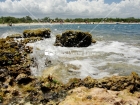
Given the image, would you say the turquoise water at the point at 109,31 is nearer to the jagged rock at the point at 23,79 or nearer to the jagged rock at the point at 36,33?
the jagged rock at the point at 36,33

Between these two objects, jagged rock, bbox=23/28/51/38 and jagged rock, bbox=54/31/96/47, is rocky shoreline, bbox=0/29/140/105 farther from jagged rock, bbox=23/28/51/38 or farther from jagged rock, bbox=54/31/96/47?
jagged rock, bbox=23/28/51/38

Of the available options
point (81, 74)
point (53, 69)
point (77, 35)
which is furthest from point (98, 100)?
point (77, 35)

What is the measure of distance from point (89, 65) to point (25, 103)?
8.26 meters

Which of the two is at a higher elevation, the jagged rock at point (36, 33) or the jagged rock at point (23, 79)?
the jagged rock at point (36, 33)

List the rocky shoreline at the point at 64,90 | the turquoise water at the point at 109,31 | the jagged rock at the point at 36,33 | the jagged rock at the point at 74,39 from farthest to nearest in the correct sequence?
the turquoise water at the point at 109,31 → the jagged rock at the point at 36,33 → the jagged rock at the point at 74,39 → the rocky shoreline at the point at 64,90

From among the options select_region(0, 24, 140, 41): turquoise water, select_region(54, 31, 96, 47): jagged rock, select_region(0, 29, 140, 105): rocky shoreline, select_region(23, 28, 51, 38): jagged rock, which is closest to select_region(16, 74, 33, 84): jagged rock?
select_region(0, 29, 140, 105): rocky shoreline

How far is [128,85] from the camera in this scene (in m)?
11.2

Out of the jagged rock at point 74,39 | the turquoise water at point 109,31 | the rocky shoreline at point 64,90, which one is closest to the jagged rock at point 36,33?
the jagged rock at point 74,39

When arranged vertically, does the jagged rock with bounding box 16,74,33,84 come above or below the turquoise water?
above

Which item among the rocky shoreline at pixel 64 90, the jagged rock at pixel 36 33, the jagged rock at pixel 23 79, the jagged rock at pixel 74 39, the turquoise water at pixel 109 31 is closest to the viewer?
the rocky shoreline at pixel 64 90

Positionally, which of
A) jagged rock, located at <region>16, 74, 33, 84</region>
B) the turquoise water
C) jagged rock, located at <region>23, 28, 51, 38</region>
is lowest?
the turquoise water

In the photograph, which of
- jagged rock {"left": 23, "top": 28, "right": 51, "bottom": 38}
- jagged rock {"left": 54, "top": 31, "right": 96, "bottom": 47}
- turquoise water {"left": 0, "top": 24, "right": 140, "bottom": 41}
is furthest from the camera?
turquoise water {"left": 0, "top": 24, "right": 140, "bottom": 41}

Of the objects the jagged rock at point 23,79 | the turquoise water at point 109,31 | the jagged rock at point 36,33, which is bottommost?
the turquoise water at point 109,31

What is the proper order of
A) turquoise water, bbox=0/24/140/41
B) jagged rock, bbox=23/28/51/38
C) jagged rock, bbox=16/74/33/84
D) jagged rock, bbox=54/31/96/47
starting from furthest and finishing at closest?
1. turquoise water, bbox=0/24/140/41
2. jagged rock, bbox=23/28/51/38
3. jagged rock, bbox=54/31/96/47
4. jagged rock, bbox=16/74/33/84
